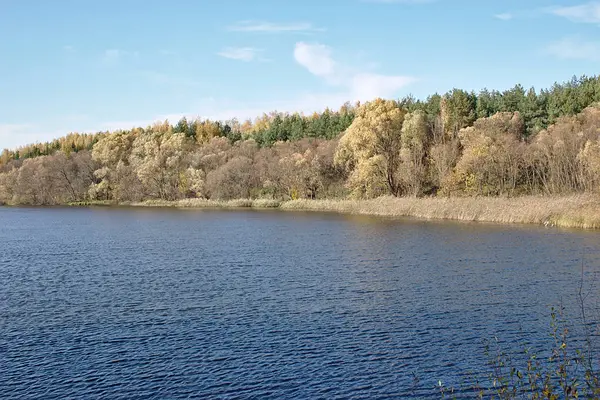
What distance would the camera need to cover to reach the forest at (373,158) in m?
63.7

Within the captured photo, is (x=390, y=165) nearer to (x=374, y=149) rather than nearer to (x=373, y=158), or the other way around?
(x=374, y=149)

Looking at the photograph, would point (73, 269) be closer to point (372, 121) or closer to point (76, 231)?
point (76, 231)

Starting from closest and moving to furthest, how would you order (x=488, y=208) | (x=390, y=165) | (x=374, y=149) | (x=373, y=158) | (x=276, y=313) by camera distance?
(x=276, y=313) → (x=488, y=208) → (x=373, y=158) → (x=374, y=149) → (x=390, y=165)

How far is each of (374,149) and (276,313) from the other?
52224 mm

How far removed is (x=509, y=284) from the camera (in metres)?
23.6

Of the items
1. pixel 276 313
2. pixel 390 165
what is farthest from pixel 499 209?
pixel 276 313

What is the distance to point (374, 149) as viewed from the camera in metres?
69.9

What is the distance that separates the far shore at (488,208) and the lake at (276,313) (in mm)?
6597

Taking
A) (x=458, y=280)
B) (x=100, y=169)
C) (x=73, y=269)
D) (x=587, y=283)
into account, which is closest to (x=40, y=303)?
(x=73, y=269)

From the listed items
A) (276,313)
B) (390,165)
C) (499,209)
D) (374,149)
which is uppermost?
(374,149)

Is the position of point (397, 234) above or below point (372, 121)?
below

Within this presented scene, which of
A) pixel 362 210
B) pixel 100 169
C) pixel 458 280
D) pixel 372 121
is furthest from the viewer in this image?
pixel 100 169

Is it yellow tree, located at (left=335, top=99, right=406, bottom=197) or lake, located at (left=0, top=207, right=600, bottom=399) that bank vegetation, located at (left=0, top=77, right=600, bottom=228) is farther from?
lake, located at (left=0, top=207, right=600, bottom=399)

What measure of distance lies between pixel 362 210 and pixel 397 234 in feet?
74.3
